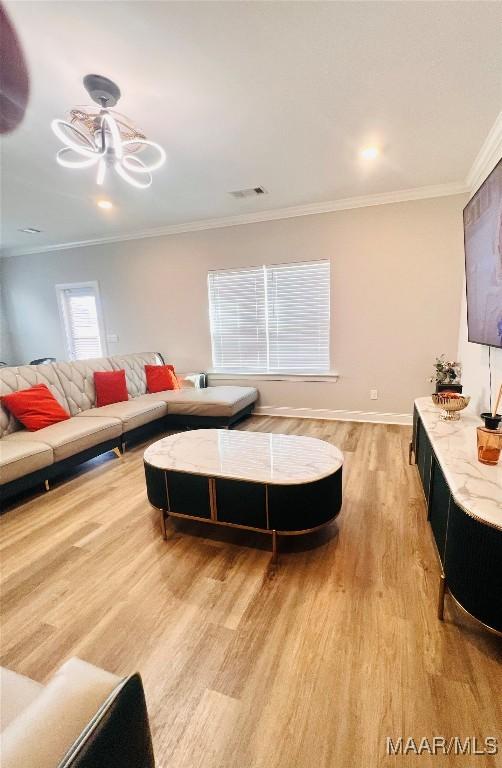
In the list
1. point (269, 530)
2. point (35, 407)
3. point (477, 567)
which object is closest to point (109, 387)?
point (35, 407)

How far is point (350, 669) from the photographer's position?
1.26 metres

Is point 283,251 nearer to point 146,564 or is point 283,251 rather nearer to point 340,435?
point 340,435

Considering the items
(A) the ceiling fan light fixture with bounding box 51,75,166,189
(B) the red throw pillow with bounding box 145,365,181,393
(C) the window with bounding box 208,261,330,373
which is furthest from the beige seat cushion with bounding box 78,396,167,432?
(A) the ceiling fan light fixture with bounding box 51,75,166,189

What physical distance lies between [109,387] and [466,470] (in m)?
3.58

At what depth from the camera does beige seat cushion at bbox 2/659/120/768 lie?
534 mm

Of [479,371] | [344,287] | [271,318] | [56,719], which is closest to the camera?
[56,719]

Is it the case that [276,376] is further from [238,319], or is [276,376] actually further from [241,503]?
[241,503]

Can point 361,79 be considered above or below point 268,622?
above

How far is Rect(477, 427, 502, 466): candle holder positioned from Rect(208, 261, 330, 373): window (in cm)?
277

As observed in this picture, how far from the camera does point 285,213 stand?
162 inches

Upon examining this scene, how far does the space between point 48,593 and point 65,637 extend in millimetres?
342

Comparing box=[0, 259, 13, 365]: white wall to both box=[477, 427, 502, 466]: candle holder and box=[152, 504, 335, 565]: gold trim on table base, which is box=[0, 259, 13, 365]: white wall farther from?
box=[477, 427, 502, 466]: candle holder

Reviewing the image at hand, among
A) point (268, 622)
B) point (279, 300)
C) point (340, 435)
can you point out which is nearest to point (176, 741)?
point (268, 622)

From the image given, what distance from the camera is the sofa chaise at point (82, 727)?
520mm
